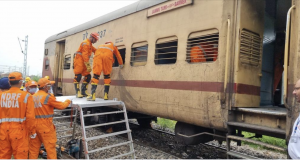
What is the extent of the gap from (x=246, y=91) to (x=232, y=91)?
1.07ft

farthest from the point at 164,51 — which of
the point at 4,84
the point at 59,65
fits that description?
the point at 59,65

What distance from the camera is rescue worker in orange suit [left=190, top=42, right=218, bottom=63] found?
4.00 meters

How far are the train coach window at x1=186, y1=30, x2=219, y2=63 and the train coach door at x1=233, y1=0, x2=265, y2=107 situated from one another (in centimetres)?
41

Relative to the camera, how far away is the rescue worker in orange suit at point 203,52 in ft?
13.1

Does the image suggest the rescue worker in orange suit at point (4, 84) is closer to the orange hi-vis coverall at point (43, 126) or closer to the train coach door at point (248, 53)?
the orange hi-vis coverall at point (43, 126)

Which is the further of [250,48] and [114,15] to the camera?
[114,15]

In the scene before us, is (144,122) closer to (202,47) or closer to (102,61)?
(102,61)

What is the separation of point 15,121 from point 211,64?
3.17 metres

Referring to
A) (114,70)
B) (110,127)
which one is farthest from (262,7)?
(110,127)

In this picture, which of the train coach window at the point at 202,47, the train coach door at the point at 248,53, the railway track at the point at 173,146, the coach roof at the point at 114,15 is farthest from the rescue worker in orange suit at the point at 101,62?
the train coach door at the point at 248,53

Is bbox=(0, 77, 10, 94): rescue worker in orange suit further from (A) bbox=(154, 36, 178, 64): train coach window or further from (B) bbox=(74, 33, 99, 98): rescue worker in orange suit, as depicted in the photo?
(A) bbox=(154, 36, 178, 64): train coach window

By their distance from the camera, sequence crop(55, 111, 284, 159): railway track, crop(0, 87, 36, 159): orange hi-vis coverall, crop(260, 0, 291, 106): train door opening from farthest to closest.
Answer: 1. crop(55, 111, 284, 159): railway track
2. crop(260, 0, 291, 106): train door opening
3. crop(0, 87, 36, 159): orange hi-vis coverall

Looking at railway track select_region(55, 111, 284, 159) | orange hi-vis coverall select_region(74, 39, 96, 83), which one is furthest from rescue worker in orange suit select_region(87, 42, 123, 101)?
railway track select_region(55, 111, 284, 159)

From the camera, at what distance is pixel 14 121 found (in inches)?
129
